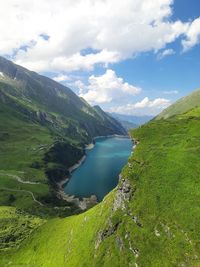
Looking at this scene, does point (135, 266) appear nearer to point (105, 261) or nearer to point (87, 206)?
point (105, 261)

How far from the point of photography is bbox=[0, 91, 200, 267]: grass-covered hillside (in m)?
65.2

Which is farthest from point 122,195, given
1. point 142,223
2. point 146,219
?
point 146,219

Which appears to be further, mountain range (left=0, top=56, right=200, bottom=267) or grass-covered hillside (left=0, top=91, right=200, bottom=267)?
mountain range (left=0, top=56, right=200, bottom=267)

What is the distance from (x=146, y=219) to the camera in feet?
235

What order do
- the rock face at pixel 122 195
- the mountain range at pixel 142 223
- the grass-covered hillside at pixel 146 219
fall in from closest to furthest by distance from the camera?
the grass-covered hillside at pixel 146 219, the mountain range at pixel 142 223, the rock face at pixel 122 195

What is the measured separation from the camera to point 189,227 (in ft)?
210

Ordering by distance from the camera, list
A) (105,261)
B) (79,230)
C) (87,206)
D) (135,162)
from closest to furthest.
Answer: (105,261), (135,162), (79,230), (87,206)

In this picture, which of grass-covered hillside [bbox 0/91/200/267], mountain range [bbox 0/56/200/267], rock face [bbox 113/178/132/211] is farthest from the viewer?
rock face [bbox 113/178/132/211]

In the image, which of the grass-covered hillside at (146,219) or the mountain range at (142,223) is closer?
the grass-covered hillside at (146,219)

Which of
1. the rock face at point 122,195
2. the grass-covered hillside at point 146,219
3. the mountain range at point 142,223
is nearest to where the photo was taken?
the grass-covered hillside at point 146,219

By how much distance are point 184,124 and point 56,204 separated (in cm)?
10916

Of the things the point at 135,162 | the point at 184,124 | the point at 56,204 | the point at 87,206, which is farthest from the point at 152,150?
the point at 56,204

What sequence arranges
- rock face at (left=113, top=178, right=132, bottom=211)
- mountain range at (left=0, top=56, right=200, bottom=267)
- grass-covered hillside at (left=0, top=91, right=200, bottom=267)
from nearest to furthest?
grass-covered hillside at (left=0, top=91, right=200, bottom=267), mountain range at (left=0, top=56, right=200, bottom=267), rock face at (left=113, top=178, right=132, bottom=211)

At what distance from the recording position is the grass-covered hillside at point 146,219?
65188 mm
